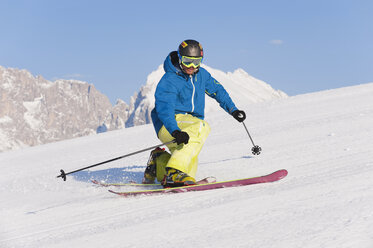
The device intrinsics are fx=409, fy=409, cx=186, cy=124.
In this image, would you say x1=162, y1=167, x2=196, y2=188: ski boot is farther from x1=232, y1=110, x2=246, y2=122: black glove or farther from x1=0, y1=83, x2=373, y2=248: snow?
x1=232, y1=110, x2=246, y2=122: black glove

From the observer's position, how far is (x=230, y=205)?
341cm

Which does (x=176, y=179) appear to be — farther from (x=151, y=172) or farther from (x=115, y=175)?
(x=115, y=175)

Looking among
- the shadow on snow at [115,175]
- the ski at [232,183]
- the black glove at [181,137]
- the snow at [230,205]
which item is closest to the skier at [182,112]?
the black glove at [181,137]

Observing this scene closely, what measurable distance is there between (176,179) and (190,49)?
1.53 metres

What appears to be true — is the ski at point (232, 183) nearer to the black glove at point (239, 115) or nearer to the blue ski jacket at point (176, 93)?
the blue ski jacket at point (176, 93)

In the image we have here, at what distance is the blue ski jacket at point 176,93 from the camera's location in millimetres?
4726

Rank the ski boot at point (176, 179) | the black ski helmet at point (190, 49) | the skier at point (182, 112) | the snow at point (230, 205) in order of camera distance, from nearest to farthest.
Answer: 1. the snow at point (230, 205)
2. the ski boot at point (176, 179)
3. the skier at point (182, 112)
4. the black ski helmet at point (190, 49)

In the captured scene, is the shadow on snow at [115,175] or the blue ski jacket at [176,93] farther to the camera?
the shadow on snow at [115,175]

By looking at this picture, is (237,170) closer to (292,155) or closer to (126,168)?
(292,155)

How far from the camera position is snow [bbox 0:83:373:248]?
2541 mm

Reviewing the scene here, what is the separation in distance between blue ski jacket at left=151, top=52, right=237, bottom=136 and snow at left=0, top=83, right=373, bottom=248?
2.98 ft

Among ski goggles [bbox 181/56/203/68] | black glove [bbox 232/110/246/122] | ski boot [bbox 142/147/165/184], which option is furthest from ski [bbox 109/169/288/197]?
ski goggles [bbox 181/56/203/68]

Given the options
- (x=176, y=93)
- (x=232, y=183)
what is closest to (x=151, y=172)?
(x=176, y=93)

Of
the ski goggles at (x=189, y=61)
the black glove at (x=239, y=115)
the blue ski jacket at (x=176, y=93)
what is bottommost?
the black glove at (x=239, y=115)
